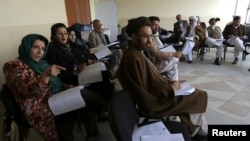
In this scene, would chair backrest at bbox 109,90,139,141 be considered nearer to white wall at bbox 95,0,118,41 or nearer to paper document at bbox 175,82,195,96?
paper document at bbox 175,82,195,96

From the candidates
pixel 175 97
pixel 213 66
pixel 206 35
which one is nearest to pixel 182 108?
pixel 175 97

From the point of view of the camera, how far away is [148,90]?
1.59 meters

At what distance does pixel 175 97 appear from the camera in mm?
1619

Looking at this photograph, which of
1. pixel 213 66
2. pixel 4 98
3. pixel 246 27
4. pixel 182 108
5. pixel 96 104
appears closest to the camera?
pixel 4 98

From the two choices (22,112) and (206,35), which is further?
(206,35)

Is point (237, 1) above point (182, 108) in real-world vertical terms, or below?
above

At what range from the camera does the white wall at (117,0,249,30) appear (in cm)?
737

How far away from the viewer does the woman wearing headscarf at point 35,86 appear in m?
1.50

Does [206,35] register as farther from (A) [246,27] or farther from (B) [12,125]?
(B) [12,125]

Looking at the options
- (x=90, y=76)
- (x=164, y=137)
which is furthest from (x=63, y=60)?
(x=164, y=137)

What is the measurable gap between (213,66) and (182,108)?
3.35 m

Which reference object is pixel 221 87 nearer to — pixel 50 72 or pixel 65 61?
pixel 65 61

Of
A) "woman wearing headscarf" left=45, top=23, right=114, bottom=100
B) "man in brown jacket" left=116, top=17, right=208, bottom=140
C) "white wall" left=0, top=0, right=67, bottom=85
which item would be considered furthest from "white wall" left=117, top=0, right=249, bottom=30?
"man in brown jacket" left=116, top=17, right=208, bottom=140

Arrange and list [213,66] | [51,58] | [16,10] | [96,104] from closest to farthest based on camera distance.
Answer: [96,104] < [51,58] < [16,10] < [213,66]
